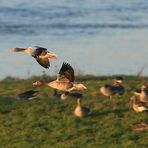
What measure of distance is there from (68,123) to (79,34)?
19.9m

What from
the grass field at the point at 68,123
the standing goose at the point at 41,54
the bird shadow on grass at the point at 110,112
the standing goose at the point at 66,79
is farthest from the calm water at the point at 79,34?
the standing goose at the point at 41,54

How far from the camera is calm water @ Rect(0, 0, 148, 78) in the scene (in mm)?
22875

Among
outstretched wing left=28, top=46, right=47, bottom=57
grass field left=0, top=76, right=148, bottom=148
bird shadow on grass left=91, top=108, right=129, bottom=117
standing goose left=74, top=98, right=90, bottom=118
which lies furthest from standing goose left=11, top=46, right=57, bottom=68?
bird shadow on grass left=91, top=108, right=129, bottom=117

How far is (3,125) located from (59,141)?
4.73 feet

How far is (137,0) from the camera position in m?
43.6

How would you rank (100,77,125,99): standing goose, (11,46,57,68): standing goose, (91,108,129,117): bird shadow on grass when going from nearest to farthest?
(11,46,57,68): standing goose, (91,108,129,117): bird shadow on grass, (100,77,125,99): standing goose

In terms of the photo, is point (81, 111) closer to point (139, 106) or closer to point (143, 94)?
point (139, 106)

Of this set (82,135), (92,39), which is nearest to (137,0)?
(92,39)

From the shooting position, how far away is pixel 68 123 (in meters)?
12.4

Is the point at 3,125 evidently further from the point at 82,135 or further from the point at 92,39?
the point at 92,39

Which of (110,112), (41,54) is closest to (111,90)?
(110,112)

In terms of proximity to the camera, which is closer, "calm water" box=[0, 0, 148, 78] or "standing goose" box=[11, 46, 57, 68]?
"standing goose" box=[11, 46, 57, 68]

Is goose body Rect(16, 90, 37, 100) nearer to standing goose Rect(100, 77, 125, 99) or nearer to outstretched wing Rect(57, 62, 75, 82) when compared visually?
standing goose Rect(100, 77, 125, 99)

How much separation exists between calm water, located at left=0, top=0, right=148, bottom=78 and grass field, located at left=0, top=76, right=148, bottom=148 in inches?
228
